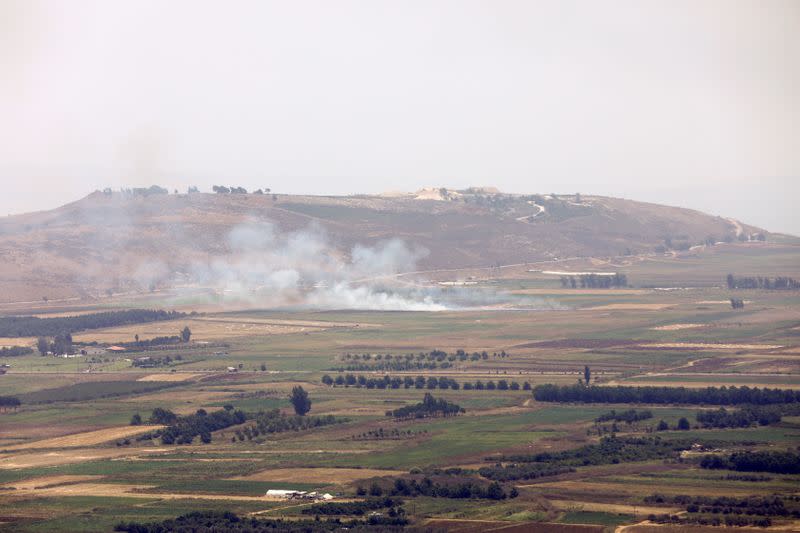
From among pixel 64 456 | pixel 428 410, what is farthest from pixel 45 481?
pixel 428 410

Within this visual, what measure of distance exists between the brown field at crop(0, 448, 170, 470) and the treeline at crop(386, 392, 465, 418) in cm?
1727

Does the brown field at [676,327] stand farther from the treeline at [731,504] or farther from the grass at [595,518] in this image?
the grass at [595,518]

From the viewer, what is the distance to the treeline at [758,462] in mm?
71938

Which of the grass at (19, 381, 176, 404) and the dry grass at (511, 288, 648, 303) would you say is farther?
the dry grass at (511, 288, 648, 303)

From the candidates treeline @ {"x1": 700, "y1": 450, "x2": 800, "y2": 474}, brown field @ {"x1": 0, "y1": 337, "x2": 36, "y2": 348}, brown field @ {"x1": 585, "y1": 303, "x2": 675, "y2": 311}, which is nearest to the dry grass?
brown field @ {"x1": 585, "y1": 303, "x2": 675, "y2": 311}

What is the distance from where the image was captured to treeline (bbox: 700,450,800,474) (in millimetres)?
71938

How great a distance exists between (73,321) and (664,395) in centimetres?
8051

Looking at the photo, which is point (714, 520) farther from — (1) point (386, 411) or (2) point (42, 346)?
(2) point (42, 346)

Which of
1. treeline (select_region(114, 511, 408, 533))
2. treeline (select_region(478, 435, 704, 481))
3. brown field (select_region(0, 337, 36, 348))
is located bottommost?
→ treeline (select_region(114, 511, 408, 533))

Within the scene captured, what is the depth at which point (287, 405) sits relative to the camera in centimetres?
9931

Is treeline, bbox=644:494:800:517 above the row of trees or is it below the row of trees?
below

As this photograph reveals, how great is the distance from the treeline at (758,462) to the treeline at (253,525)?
782 inches

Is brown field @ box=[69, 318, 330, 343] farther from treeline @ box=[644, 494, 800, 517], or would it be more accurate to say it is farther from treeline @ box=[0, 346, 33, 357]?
treeline @ box=[644, 494, 800, 517]

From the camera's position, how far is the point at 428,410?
310ft
